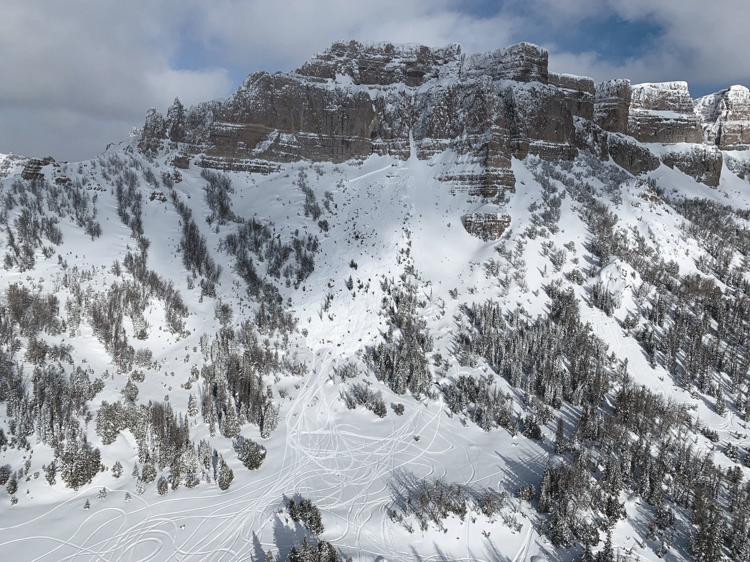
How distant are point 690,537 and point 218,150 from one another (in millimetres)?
48035

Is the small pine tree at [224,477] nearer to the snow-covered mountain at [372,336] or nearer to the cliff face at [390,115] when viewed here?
the snow-covered mountain at [372,336]

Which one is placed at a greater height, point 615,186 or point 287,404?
point 615,186

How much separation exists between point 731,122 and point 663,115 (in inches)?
704

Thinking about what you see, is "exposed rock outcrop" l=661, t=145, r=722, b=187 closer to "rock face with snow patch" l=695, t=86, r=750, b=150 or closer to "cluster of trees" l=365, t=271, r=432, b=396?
"rock face with snow patch" l=695, t=86, r=750, b=150

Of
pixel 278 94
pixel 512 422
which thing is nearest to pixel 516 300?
pixel 512 422

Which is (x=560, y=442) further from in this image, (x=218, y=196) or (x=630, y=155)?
(x=630, y=155)

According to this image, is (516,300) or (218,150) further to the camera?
(218,150)

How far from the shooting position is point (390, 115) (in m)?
48.3

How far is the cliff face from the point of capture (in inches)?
1732

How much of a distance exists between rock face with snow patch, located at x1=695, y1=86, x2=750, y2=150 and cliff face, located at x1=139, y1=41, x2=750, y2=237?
119 feet

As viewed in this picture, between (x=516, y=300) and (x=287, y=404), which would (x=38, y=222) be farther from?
(x=516, y=300)

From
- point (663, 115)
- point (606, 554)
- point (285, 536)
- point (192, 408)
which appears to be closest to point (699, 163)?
point (663, 115)

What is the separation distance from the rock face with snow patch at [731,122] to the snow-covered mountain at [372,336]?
28.8m

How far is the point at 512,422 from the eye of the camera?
21.3m
